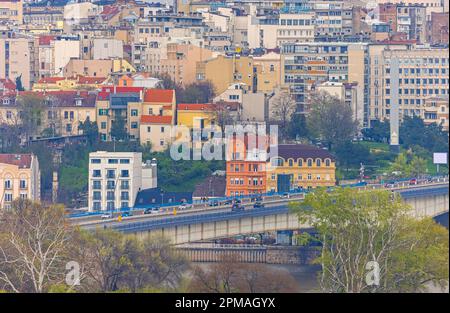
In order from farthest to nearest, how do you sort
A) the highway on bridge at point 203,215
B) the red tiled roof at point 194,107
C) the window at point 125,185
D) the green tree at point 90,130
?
1. the red tiled roof at point 194,107
2. the green tree at point 90,130
3. the window at point 125,185
4. the highway on bridge at point 203,215

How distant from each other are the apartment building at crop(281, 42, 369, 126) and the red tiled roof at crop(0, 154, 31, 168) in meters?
5.15

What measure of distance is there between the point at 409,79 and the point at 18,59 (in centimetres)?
481

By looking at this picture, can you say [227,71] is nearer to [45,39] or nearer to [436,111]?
[436,111]

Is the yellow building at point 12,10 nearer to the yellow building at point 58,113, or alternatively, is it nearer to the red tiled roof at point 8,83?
the red tiled roof at point 8,83

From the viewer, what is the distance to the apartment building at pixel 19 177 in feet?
53.2

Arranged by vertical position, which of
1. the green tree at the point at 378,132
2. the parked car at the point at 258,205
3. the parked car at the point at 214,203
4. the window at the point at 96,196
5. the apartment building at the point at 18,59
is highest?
the apartment building at the point at 18,59

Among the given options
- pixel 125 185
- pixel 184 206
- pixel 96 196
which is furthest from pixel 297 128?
pixel 184 206

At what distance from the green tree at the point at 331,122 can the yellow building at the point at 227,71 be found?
178 centimetres

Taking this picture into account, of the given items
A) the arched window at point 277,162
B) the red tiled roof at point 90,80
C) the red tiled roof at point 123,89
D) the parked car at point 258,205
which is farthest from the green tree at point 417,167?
the red tiled roof at point 90,80

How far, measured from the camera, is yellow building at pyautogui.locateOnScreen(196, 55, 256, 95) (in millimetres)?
22016

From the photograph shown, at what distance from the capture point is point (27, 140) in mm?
18938

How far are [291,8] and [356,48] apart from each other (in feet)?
10.3

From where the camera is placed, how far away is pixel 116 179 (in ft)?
55.0

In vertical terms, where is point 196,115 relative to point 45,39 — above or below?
below
